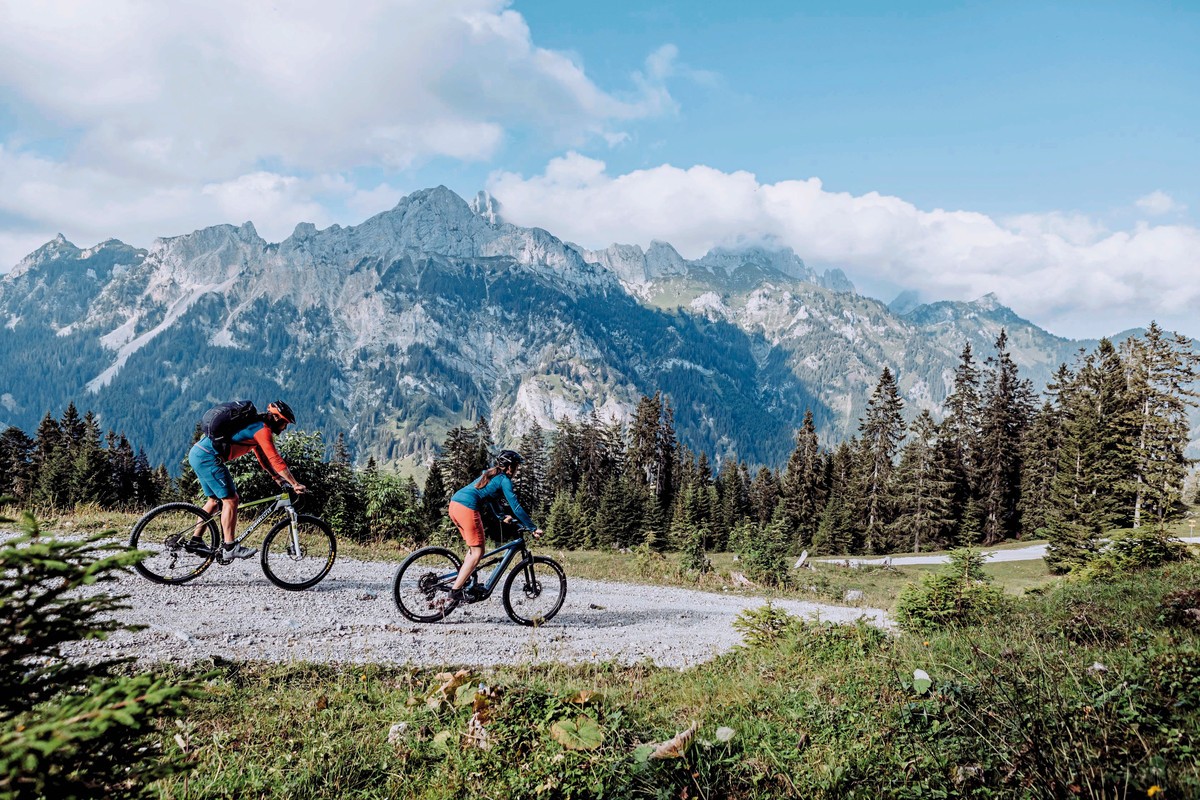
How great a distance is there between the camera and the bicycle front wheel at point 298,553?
10953 millimetres

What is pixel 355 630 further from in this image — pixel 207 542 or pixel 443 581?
pixel 207 542

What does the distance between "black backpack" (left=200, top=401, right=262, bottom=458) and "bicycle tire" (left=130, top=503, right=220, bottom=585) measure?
4.21 feet

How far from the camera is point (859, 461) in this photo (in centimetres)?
7156

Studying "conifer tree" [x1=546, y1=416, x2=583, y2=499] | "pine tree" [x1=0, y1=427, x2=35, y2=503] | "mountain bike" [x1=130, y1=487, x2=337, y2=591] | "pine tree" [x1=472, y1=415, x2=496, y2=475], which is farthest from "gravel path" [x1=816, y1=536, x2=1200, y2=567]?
"pine tree" [x1=0, y1=427, x2=35, y2=503]

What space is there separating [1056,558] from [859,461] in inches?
1491

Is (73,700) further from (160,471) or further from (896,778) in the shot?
(160,471)

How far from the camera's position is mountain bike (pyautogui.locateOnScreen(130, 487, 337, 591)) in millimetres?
10352

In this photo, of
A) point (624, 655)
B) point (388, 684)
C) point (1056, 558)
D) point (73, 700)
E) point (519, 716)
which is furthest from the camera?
point (1056, 558)

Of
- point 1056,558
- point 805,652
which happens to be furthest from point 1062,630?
point 1056,558

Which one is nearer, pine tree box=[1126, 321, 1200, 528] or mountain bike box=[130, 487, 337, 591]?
mountain bike box=[130, 487, 337, 591]

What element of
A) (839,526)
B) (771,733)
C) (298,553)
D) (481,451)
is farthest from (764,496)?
(771,733)

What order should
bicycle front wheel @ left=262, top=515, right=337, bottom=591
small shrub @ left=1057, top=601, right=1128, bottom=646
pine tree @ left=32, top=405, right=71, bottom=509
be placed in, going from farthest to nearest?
pine tree @ left=32, top=405, right=71, bottom=509
bicycle front wheel @ left=262, top=515, right=337, bottom=591
small shrub @ left=1057, top=601, right=1128, bottom=646

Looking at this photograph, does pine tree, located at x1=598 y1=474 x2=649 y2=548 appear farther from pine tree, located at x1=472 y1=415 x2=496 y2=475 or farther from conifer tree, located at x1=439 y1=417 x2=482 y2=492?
conifer tree, located at x1=439 y1=417 x2=482 y2=492

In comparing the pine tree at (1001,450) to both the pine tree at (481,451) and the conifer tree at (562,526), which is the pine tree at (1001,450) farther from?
the pine tree at (481,451)
